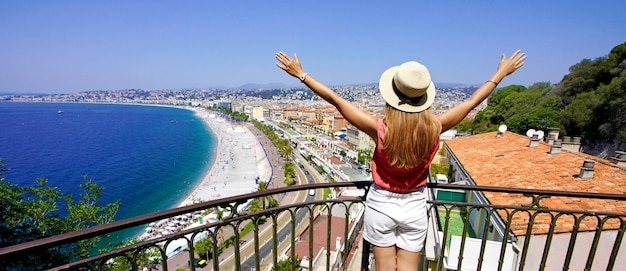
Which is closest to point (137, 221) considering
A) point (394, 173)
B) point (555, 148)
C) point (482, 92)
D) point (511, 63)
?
point (394, 173)

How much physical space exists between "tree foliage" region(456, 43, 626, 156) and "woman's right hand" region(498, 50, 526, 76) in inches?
918

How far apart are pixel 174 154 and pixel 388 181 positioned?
73.0 metres

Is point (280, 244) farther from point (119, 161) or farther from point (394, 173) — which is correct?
point (119, 161)

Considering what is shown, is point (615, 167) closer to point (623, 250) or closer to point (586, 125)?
point (623, 250)

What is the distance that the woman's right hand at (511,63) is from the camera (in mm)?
2508

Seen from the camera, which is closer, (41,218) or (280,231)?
(41,218)

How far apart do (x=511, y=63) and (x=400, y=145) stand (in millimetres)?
1449

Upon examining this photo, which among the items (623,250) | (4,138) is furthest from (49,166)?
(623,250)

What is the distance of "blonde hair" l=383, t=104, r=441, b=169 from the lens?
73.4 inches

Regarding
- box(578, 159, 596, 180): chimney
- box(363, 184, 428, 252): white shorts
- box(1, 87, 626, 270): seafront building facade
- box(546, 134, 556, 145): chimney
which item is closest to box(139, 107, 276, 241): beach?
box(1, 87, 626, 270): seafront building facade

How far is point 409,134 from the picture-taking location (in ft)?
6.11

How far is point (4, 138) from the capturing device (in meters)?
86.9

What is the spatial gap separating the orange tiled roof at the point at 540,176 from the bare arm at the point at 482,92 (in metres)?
5.38

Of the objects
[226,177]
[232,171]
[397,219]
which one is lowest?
[232,171]
